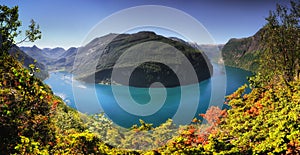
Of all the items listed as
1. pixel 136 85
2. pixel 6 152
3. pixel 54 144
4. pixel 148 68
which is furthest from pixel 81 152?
pixel 148 68

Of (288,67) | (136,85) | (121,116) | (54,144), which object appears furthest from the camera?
(136,85)

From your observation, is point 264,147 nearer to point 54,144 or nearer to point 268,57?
point 54,144

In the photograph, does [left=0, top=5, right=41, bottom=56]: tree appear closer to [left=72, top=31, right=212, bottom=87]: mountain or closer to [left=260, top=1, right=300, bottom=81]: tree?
[left=260, top=1, right=300, bottom=81]: tree

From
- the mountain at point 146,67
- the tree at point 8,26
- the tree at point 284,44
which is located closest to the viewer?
the tree at point 8,26

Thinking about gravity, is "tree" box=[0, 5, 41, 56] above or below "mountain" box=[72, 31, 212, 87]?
below

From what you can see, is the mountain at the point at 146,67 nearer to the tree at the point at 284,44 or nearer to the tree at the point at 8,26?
the tree at the point at 284,44

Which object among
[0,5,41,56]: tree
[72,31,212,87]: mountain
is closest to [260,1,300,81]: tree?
[0,5,41,56]: tree

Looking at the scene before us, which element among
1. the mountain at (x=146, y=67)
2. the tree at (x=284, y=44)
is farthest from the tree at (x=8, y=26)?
the mountain at (x=146, y=67)

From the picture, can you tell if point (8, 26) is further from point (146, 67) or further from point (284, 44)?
point (146, 67)

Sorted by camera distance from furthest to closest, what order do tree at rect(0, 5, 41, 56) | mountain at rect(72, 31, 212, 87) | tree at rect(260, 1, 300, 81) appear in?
mountain at rect(72, 31, 212, 87) → tree at rect(260, 1, 300, 81) → tree at rect(0, 5, 41, 56)
